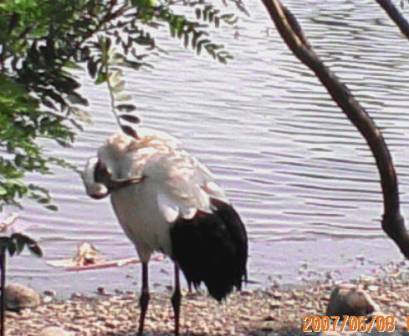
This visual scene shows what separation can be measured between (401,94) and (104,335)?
8230 mm

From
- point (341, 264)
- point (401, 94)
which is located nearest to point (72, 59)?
point (341, 264)

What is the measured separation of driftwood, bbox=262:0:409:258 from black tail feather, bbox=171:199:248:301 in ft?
4.50

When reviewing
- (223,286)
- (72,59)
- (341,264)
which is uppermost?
(72,59)

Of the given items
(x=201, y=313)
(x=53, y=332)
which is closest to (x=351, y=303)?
(x=201, y=313)

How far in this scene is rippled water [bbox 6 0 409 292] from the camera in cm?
820

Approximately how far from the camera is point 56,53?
335 centimetres

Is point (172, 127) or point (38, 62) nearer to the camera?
point (38, 62)

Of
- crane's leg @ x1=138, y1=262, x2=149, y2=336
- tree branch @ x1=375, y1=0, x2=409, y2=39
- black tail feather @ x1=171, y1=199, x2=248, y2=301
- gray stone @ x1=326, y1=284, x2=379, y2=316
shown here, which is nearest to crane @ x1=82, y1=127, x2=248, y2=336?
black tail feather @ x1=171, y1=199, x2=248, y2=301

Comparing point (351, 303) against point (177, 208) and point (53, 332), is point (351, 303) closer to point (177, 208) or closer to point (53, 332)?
point (177, 208)

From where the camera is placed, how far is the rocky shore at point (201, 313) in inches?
248

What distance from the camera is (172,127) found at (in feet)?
36.6

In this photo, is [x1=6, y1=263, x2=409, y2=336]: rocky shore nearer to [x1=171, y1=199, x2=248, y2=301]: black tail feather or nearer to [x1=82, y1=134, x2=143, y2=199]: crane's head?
[x1=171, y1=199, x2=248, y2=301]: black tail feather

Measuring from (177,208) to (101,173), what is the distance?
0.40 metres

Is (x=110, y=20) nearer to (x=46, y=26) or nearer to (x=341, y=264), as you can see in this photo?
(x=46, y=26)
